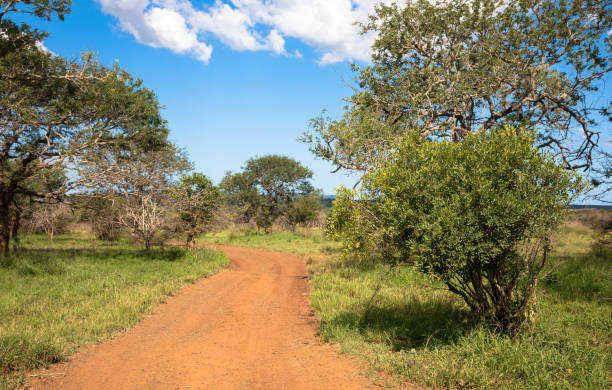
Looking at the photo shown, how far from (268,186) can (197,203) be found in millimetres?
30376

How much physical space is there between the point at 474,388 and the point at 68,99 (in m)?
16.2

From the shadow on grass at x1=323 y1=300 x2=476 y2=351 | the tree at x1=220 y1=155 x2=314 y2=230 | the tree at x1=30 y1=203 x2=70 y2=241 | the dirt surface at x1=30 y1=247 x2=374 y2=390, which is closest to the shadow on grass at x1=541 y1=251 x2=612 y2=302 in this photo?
the shadow on grass at x1=323 y1=300 x2=476 y2=351

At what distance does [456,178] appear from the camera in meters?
5.83

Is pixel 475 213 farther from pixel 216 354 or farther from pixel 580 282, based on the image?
pixel 580 282

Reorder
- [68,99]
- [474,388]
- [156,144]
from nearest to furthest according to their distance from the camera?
1. [474,388]
2. [68,99]
3. [156,144]

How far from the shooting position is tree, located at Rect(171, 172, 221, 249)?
1872 cm

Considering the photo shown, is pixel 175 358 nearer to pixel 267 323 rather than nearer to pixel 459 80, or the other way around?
pixel 267 323

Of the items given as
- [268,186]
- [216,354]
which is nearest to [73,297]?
[216,354]

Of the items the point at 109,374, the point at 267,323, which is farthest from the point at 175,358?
the point at 267,323

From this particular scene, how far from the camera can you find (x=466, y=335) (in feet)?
20.8

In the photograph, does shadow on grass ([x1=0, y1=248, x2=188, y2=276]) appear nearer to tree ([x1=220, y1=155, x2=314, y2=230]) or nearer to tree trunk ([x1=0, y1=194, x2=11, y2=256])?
tree trunk ([x1=0, y1=194, x2=11, y2=256])

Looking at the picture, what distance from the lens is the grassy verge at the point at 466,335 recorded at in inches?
202

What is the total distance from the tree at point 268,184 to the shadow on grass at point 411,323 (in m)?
37.8

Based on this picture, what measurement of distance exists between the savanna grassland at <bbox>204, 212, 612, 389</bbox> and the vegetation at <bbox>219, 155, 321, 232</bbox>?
115 feet
